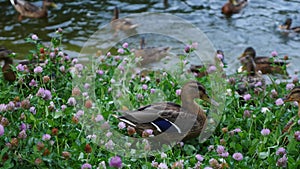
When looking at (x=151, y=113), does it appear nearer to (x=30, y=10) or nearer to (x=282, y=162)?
(x=282, y=162)

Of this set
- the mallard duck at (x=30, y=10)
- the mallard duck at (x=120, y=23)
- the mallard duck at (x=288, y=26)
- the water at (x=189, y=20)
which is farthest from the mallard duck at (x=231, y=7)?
the mallard duck at (x=30, y=10)

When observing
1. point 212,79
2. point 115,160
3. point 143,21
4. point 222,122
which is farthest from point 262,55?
point 115,160

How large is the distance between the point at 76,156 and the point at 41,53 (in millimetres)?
1806

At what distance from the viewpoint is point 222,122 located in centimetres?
459

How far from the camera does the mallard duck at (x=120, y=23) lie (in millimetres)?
9837

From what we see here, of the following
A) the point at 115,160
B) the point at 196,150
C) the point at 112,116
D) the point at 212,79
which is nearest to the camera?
the point at 115,160

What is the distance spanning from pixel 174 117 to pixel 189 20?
6092 mm

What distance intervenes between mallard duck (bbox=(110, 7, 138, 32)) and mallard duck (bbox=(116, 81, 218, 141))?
5.48 metres

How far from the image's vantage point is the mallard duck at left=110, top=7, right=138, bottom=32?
984 centimetres

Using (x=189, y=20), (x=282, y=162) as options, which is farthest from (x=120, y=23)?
(x=282, y=162)

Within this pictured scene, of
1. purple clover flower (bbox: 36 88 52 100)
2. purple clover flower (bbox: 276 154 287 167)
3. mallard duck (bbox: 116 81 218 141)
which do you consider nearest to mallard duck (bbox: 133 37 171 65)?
mallard duck (bbox: 116 81 218 141)

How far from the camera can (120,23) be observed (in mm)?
9875

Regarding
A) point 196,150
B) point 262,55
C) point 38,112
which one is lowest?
point 262,55

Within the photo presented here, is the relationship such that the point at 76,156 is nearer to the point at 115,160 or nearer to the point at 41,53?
the point at 115,160
